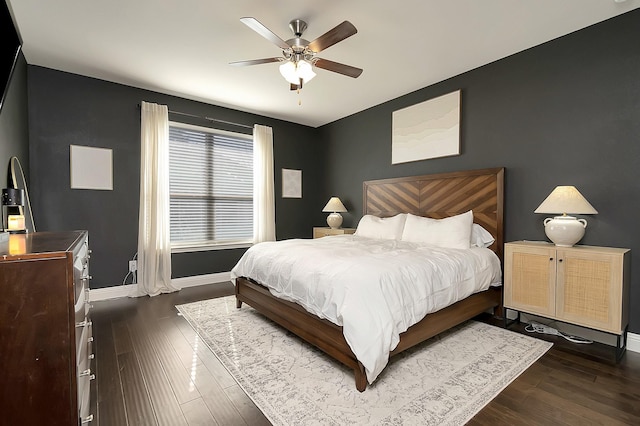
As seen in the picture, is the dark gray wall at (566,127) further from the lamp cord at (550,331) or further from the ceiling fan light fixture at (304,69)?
the ceiling fan light fixture at (304,69)

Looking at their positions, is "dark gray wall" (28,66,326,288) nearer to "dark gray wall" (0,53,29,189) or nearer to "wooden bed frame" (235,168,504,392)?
"dark gray wall" (0,53,29,189)

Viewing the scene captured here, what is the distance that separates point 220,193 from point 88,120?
75.2 inches

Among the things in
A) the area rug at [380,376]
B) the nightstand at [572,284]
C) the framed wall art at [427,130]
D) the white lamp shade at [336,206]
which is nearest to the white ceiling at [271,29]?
the framed wall art at [427,130]

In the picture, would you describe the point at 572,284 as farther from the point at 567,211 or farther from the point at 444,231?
the point at 444,231

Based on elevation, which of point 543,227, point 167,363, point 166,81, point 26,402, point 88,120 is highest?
point 166,81

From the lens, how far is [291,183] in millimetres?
5648

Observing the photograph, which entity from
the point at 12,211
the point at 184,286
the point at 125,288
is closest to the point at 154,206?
the point at 125,288

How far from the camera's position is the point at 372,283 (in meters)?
2.00

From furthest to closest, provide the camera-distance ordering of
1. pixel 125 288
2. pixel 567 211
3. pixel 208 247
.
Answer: pixel 208 247 → pixel 125 288 → pixel 567 211

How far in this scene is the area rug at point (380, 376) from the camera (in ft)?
5.62

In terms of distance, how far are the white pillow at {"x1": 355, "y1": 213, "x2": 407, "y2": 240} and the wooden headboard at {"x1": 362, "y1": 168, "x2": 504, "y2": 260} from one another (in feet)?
1.15

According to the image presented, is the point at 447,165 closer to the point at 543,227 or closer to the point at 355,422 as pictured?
the point at 543,227

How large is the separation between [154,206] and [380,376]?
11.8ft

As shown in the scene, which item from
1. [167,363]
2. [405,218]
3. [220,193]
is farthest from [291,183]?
[167,363]
